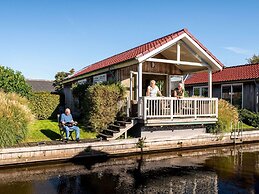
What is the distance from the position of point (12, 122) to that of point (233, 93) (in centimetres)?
1549

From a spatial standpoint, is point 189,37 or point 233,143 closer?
point 189,37

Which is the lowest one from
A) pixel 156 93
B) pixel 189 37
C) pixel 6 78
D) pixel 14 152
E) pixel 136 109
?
pixel 14 152

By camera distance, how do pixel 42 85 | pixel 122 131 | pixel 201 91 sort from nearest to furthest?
pixel 122 131 < pixel 201 91 < pixel 42 85

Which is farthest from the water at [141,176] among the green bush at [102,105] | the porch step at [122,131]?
the green bush at [102,105]

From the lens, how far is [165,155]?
10141 mm

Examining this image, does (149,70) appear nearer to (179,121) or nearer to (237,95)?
(179,121)

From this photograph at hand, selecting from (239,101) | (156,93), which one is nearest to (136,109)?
(156,93)

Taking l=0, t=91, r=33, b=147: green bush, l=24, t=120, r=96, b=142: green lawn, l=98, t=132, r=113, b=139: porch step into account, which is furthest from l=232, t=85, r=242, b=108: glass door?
l=0, t=91, r=33, b=147: green bush

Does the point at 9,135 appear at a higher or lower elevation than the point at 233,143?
higher

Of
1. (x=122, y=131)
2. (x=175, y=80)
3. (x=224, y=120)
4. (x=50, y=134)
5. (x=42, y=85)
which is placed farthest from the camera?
(x=42, y=85)

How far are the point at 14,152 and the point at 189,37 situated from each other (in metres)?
8.48

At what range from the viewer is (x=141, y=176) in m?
7.36

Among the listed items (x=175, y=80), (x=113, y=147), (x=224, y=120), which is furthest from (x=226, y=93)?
(x=113, y=147)

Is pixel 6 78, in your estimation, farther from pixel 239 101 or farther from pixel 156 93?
pixel 239 101
